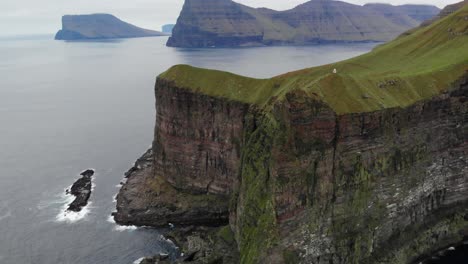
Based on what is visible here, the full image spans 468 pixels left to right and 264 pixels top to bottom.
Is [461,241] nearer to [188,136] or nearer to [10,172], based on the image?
[188,136]

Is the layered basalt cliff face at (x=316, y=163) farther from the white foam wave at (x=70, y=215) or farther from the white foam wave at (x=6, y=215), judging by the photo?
the white foam wave at (x=6, y=215)

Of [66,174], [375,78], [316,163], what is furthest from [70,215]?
[375,78]

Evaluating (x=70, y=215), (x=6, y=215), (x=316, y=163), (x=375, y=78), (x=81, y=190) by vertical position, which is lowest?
(x=6, y=215)

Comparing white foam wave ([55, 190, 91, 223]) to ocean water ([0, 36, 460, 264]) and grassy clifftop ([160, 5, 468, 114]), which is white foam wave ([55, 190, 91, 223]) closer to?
ocean water ([0, 36, 460, 264])

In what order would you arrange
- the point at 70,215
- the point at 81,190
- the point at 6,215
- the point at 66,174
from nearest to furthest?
the point at 70,215
the point at 6,215
the point at 81,190
the point at 66,174

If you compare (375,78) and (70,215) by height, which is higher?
(375,78)

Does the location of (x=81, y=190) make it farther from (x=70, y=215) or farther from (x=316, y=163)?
(x=316, y=163)
